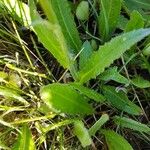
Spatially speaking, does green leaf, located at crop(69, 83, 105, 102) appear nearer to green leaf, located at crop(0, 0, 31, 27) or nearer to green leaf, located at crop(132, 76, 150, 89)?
green leaf, located at crop(132, 76, 150, 89)

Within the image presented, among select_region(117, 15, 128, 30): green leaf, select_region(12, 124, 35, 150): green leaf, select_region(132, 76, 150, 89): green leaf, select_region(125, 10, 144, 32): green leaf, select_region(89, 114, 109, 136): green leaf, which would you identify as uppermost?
select_region(125, 10, 144, 32): green leaf

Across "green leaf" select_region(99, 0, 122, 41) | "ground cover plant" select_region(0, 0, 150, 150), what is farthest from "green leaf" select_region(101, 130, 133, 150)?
"green leaf" select_region(99, 0, 122, 41)

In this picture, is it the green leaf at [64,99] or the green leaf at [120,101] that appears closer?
the green leaf at [64,99]

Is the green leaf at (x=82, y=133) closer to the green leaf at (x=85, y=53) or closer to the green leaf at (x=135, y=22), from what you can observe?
the green leaf at (x=85, y=53)

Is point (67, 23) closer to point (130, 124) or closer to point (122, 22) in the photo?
point (122, 22)

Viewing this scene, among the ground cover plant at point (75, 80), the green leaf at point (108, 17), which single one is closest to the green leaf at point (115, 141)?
the ground cover plant at point (75, 80)

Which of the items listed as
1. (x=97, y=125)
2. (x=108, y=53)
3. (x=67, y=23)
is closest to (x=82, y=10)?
(x=67, y=23)

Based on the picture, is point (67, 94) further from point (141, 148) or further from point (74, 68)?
point (141, 148)
